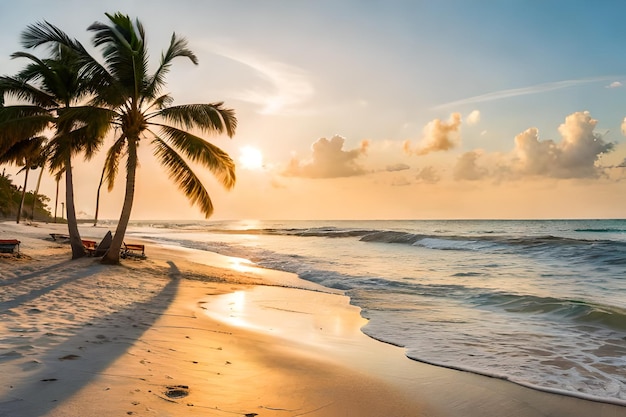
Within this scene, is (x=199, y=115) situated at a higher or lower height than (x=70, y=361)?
higher

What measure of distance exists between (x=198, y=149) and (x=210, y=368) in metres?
10.7

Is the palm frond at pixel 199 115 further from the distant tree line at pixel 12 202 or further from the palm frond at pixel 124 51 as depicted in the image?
the distant tree line at pixel 12 202

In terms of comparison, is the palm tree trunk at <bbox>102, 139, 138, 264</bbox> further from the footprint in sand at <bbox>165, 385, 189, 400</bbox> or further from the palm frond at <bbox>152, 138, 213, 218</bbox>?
the footprint in sand at <bbox>165, 385, 189, 400</bbox>

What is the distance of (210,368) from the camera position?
4875 millimetres

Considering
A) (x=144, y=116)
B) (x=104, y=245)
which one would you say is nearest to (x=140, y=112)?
(x=144, y=116)

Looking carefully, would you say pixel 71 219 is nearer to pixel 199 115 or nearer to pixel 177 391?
pixel 199 115

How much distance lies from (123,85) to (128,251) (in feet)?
23.1

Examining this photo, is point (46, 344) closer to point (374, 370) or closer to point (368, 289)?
point (374, 370)

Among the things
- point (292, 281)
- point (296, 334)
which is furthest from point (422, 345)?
point (292, 281)

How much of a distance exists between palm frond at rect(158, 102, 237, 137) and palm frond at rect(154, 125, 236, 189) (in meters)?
0.46

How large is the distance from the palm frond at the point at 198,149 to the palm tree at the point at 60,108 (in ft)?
7.25

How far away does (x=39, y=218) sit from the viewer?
79375mm

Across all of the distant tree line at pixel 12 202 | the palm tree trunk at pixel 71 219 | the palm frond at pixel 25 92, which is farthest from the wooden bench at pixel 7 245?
the distant tree line at pixel 12 202

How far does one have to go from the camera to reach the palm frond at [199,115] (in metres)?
14.8
